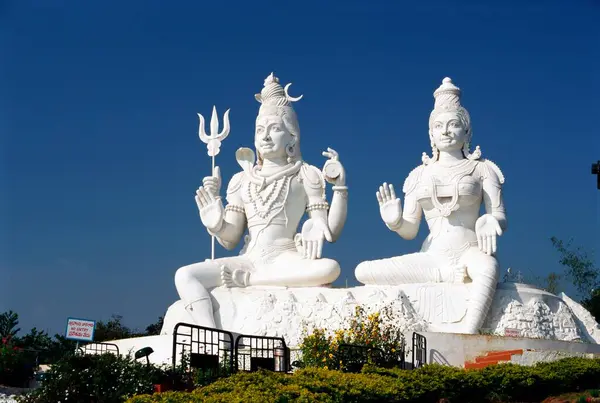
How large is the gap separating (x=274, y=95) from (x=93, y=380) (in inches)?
311

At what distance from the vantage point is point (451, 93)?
14.9 meters

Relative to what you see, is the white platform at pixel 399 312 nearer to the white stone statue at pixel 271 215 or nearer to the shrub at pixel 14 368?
the white stone statue at pixel 271 215

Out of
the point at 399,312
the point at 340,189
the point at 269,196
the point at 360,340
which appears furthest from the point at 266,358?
the point at 269,196

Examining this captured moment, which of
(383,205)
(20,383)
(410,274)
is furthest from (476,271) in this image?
(20,383)

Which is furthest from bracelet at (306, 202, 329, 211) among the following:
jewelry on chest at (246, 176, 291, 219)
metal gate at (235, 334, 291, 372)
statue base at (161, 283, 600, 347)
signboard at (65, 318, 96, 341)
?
signboard at (65, 318, 96, 341)

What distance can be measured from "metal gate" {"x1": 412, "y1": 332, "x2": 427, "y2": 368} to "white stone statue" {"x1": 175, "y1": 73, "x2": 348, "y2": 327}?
2.52 m

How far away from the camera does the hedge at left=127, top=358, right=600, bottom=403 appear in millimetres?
7473

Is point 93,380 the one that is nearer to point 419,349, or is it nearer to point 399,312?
point 419,349

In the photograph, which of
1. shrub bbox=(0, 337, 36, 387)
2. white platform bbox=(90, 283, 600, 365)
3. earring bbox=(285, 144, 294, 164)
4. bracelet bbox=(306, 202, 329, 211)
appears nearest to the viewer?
shrub bbox=(0, 337, 36, 387)

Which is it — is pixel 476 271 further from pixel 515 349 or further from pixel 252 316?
pixel 252 316

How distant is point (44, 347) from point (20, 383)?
312cm

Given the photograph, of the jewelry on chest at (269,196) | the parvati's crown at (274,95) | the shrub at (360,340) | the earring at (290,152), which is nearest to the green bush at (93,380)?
the shrub at (360,340)

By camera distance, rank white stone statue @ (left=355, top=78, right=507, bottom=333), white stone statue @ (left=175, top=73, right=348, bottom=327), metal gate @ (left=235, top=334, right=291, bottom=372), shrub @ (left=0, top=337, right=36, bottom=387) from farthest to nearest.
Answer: white stone statue @ (left=175, top=73, right=348, bottom=327)
white stone statue @ (left=355, top=78, right=507, bottom=333)
shrub @ (left=0, top=337, right=36, bottom=387)
metal gate @ (left=235, top=334, right=291, bottom=372)

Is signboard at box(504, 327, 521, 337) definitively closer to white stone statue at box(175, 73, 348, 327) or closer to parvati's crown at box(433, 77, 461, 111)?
white stone statue at box(175, 73, 348, 327)
